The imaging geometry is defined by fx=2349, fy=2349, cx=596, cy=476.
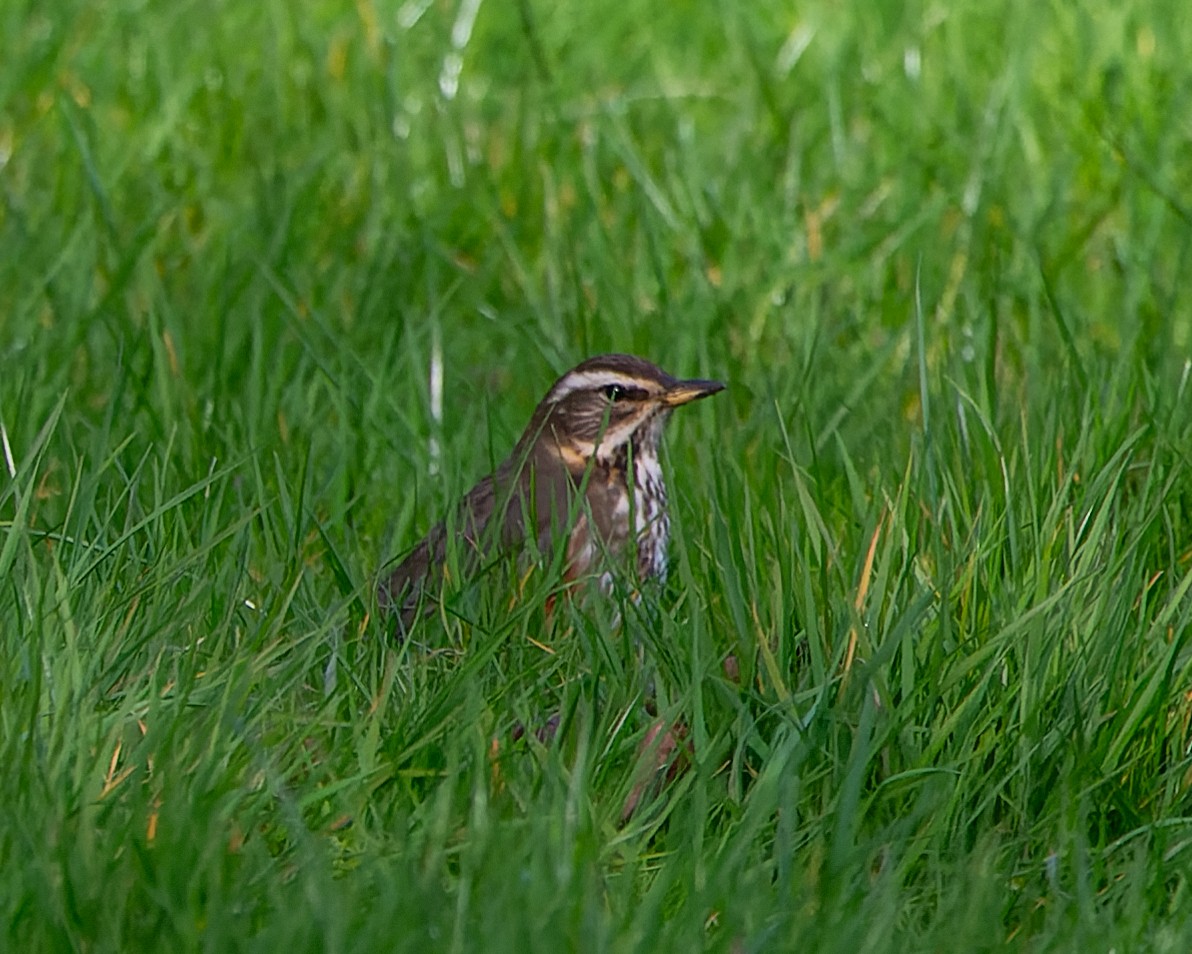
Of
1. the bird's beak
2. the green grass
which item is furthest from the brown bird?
the green grass

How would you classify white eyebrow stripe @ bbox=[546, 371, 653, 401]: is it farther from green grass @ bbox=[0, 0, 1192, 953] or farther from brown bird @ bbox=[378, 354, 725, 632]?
green grass @ bbox=[0, 0, 1192, 953]

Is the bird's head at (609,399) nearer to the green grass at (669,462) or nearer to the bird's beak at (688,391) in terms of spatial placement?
the bird's beak at (688,391)

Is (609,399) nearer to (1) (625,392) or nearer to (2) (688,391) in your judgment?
(1) (625,392)

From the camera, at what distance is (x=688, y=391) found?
5734 mm

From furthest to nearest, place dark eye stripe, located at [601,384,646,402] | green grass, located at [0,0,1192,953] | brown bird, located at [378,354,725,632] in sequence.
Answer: dark eye stripe, located at [601,384,646,402] < brown bird, located at [378,354,725,632] < green grass, located at [0,0,1192,953]

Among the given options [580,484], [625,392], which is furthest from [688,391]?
[580,484]

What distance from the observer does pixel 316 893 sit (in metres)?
3.26

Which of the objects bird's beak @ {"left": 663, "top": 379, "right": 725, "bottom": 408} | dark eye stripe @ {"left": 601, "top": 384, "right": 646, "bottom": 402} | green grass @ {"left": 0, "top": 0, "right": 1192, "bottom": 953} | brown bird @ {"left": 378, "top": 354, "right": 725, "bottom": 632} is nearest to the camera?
green grass @ {"left": 0, "top": 0, "right": 1192, "bottom": 953}

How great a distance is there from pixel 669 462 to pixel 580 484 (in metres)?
0.57

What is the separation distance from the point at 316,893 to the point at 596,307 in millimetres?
3543

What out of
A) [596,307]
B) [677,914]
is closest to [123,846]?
[677,914]

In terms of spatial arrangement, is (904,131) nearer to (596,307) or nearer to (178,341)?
(596,307)

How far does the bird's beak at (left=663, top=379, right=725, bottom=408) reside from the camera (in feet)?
18.6

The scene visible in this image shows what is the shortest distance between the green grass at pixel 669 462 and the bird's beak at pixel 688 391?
14cm
